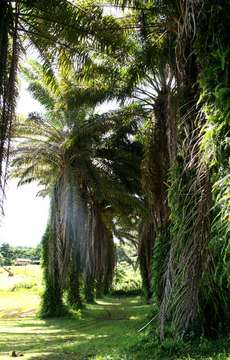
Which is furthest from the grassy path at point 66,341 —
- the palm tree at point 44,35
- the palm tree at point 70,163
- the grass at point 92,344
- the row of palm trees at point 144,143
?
the palm tree at point 44,35

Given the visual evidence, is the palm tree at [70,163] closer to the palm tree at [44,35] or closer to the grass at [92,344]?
the grass at [92,344]

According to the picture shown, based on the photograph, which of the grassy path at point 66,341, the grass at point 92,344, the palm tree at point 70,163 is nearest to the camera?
the grass at point 92,344

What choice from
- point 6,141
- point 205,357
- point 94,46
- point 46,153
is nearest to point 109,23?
point 94,46

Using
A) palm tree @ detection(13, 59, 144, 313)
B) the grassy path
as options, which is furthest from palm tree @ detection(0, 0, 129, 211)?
palm tree @ detection(13, 59, 144, 313)

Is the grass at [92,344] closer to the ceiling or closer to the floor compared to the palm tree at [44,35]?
closer to the floor

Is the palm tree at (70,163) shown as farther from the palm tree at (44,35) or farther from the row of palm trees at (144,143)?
the palm tree at (44,35)

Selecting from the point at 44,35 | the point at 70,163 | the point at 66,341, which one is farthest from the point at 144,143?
the point at 66,341

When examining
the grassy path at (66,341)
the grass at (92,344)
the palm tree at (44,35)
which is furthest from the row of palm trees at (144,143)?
the grassy path at (66,341)

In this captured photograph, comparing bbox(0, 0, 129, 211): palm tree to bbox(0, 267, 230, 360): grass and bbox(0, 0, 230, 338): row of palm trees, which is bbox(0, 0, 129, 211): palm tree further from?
bbox(0, 267, 230, 360): grass

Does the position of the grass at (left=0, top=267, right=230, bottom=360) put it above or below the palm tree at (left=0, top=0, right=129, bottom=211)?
below

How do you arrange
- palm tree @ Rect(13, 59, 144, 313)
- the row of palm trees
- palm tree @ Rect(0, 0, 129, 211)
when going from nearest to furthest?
the row of palm trees → palm tree @ Rect(0, 0, 129, 211) → palm tree @ Rect(13, 59, 144, 313)

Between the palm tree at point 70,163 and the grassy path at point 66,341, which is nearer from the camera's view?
the grassy path at point 66,341

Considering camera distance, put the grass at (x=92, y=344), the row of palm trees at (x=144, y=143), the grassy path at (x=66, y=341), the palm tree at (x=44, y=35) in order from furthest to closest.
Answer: the grassy path at (x=66, y=341), the palm tree at (x=44, y=35), the grass at (x=92, y=344), the row of palm trees at (x=144, y=143)

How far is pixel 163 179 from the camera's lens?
13062 millimetres
